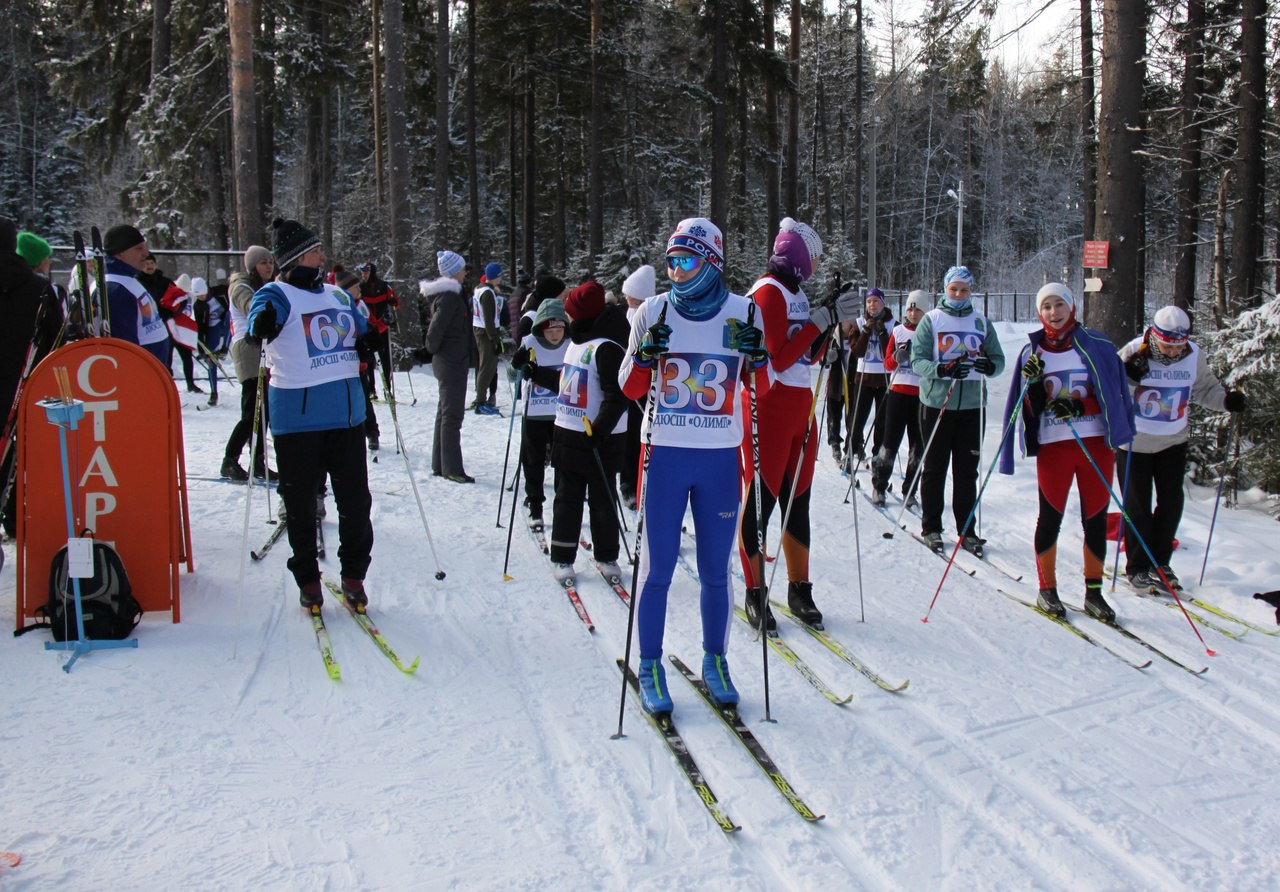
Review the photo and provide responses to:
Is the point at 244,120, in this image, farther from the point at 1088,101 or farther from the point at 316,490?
the point at 1088,101

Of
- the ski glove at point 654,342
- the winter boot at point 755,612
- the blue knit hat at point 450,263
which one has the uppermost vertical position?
the blue knit hat at point 450,263

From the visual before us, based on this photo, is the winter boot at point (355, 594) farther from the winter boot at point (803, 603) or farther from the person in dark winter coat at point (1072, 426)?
the person in dark winter coat at point (1072, 426)

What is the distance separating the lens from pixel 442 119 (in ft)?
71.6

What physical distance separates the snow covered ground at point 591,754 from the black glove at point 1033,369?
1507 millimetres

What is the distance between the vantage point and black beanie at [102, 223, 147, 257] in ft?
18.9

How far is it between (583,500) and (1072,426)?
3.15 metres

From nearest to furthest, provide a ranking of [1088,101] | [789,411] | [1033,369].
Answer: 1. [789,411]
2. [1033,369]
3. [1088,101]

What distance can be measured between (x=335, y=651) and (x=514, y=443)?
19.9 feet

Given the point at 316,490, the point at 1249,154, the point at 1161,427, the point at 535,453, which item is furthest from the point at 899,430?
the point at 1249,154

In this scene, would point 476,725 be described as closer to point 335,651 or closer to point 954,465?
point 335,651

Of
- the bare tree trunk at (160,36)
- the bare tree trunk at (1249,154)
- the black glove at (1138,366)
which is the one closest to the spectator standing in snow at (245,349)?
the black glove at (1138,366)

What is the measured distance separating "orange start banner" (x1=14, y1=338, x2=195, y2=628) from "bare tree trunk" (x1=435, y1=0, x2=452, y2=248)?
17008mm

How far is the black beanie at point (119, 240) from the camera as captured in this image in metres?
5.77

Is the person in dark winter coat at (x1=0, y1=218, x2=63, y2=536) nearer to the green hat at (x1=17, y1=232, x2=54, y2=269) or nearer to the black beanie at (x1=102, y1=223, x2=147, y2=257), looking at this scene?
the black beanie at (x1=102, y1=223, x2=147, y2=257)
